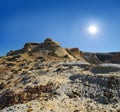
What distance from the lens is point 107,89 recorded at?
1379 inches

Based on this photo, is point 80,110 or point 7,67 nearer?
point 80,110

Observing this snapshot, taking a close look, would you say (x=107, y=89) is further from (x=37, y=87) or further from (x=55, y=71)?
(x=55, y=71)

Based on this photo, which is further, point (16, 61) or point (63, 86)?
point (16, 61)

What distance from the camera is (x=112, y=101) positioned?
1257 inches

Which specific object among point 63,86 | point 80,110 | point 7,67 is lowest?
point 80,110

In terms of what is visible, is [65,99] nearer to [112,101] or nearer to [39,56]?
[112,101]

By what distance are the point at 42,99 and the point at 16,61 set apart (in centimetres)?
4431

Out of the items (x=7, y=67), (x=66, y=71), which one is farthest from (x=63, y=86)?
(x=7, y=67)

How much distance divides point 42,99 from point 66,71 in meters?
14.2

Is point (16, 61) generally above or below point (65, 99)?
above

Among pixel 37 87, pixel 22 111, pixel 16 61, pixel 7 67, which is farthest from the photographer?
pixel 16 61

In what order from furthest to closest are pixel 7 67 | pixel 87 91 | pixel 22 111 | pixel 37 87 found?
pixel 7 67
pixel 37 87
pixel 87 91
pixel 22 111

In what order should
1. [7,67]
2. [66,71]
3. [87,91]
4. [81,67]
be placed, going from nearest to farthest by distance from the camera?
[87,91] < [66,71] < [81,67] < [7,67]

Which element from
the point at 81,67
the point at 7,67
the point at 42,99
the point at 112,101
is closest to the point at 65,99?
the point at 42,99
